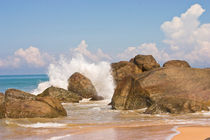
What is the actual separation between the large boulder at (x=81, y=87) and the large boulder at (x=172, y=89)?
29.0 ft

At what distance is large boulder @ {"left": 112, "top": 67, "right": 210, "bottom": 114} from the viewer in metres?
11.2

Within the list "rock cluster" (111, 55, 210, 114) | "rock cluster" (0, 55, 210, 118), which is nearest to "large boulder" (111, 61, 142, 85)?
"rock cluster" (0, 55, 210, 118)

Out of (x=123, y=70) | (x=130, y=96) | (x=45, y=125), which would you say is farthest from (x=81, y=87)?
(x=45, y=125)

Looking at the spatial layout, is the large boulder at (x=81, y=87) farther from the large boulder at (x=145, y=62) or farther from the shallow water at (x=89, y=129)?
the shallow water at (x=89, y=129)

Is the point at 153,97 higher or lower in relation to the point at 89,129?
higher

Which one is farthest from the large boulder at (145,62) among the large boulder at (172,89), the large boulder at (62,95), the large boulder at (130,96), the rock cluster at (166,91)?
the large boulder at (172,89)

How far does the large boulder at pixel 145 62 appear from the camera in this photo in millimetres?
24422

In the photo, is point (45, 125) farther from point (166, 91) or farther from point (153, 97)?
point (166, 91)

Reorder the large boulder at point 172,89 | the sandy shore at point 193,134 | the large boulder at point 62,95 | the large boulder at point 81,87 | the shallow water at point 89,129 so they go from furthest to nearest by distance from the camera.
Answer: the large boulder at point 81,87, the large boulder at point 62,95, the large boulder at point 172,89, the shallow water at point 89,129, the sandy shore at point 193,134

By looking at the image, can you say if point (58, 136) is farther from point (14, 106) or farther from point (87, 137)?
point (14, 106)

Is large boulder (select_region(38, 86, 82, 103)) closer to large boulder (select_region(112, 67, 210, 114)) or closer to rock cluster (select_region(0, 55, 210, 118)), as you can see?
rock cluster (select_region(0, 55, 210, 118))

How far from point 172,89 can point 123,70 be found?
486 inches

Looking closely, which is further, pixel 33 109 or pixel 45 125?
pixel 33 109

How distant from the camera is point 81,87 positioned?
22375mm
